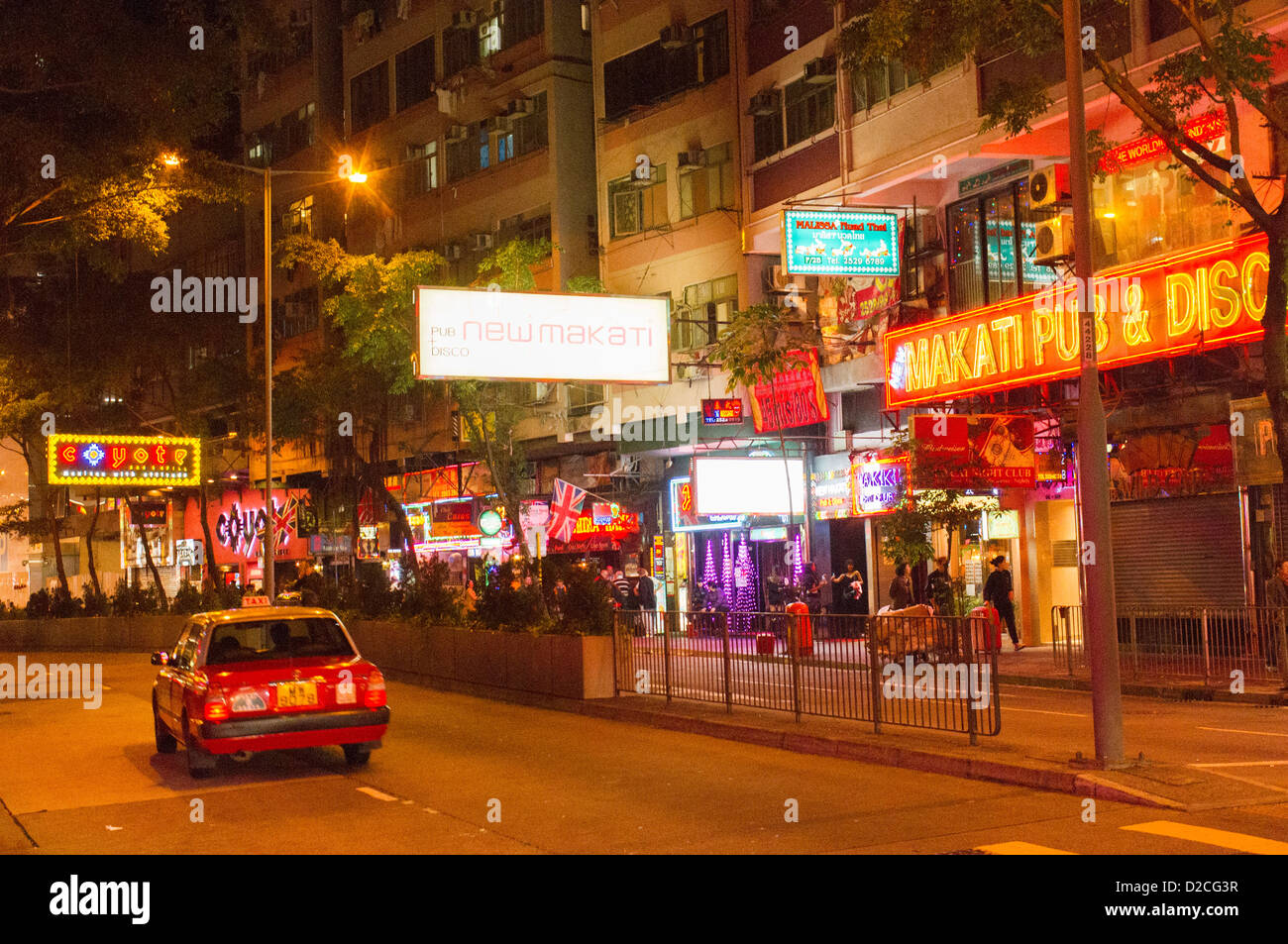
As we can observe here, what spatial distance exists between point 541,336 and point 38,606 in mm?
23761

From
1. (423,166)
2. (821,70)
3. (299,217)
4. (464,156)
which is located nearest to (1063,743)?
(821,70)

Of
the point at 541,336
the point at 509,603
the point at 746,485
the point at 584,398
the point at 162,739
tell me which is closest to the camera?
the point at 162,739

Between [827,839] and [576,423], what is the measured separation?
27.2m

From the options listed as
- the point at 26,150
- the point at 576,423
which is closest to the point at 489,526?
the point at 576,423

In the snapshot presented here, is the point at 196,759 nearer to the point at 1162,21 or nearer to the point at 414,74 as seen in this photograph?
the point at 1162,21

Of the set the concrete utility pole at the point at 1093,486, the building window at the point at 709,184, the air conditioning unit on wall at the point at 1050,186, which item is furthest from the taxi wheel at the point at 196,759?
the building window at the point at 709,184

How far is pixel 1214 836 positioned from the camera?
8.86m

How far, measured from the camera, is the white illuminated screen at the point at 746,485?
2956 centimetres

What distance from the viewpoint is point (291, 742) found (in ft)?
41.4

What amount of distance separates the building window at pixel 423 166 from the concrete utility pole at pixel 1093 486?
32.9m

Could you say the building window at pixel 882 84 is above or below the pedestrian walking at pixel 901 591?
above

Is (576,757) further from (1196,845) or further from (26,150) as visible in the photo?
(26,150)

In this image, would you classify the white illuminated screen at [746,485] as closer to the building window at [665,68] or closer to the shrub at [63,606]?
the building window at [665,68]

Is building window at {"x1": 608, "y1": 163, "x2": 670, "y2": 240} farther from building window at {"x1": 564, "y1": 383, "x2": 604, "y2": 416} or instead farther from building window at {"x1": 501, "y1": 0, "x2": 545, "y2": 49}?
building window at {"x1": 501, "y1": 0, "x2": 545, "y2": 49}
